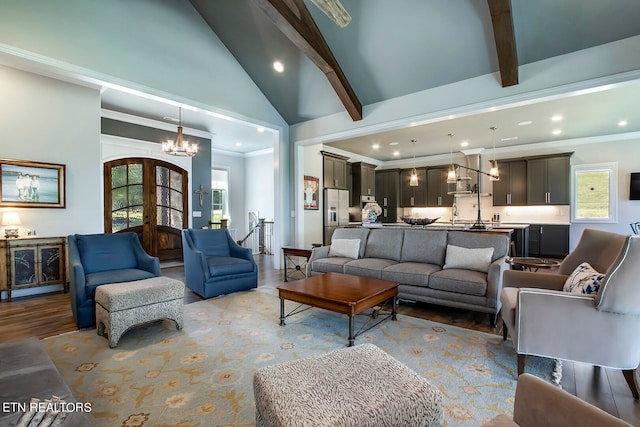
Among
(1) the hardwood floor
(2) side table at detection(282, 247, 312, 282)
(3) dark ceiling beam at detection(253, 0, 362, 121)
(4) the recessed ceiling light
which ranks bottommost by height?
(1) the hardwood floor

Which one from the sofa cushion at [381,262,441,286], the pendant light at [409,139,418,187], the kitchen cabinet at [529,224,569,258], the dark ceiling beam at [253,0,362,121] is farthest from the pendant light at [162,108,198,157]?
the kitchen cabinet at [529,224,569,258]

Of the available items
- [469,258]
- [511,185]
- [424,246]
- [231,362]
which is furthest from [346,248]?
[511,185]

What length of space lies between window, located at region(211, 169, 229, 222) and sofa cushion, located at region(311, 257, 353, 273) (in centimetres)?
551

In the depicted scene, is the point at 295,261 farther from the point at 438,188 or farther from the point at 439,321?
the point at 438,188

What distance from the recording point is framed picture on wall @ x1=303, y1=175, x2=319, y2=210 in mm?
6582

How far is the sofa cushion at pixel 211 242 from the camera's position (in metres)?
4.58

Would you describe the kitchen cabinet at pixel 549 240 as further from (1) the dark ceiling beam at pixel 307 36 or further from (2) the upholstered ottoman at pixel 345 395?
(2) the upholstered ottoman at pixel 345 395

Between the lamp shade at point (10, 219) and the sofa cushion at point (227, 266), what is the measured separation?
8.45ft

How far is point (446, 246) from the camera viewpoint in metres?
3.99

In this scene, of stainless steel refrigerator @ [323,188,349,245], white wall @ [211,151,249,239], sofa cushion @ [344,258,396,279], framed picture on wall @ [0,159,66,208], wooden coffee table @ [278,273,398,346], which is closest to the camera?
wooden coffee table @ [278,273,398,346]

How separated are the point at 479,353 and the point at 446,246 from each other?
5.57 feet

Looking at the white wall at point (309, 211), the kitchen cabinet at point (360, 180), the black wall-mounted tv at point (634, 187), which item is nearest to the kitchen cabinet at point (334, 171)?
the white wall at point (309, 211)

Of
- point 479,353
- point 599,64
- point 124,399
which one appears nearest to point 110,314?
point 124,399

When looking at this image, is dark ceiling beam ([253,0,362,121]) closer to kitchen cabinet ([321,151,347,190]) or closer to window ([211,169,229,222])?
kitchen cabinet ([321,151,347,190])
